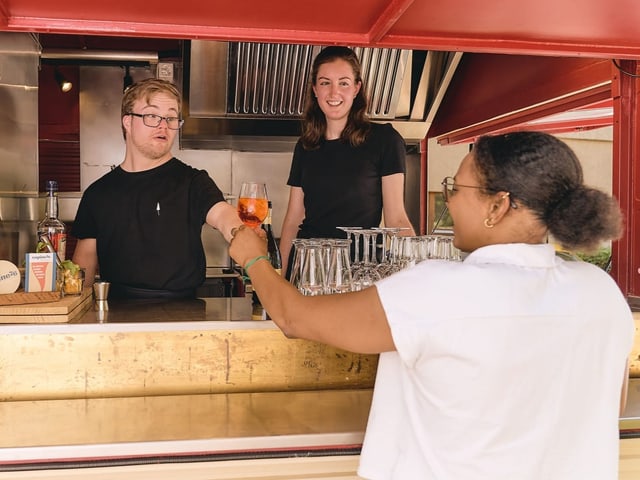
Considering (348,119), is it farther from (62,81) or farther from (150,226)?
(62,81)

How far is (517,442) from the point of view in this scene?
Answer: 1.18 meters

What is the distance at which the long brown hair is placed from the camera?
2713mm

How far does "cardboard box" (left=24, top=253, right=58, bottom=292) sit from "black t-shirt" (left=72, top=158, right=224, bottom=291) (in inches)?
23.3

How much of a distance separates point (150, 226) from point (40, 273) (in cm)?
67

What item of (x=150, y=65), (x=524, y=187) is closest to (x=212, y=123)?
(x=150, y=65)

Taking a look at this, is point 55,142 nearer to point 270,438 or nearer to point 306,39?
point 306,39

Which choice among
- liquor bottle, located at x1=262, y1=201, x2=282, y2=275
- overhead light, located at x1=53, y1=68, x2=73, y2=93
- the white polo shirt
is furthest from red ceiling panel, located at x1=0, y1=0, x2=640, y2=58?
overhead light, located at x1=53, y1=68, x2=73, y2=93

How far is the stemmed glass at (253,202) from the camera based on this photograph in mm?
1812

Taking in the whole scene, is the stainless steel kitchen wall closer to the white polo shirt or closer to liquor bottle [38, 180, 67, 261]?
liquor bottle [38, 180, 67, 261]

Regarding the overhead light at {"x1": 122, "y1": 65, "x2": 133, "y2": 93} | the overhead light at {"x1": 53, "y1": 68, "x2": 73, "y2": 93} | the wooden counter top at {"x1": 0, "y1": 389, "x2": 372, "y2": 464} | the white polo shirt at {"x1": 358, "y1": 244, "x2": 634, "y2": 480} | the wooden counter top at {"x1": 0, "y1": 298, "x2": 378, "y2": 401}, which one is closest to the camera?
the white polo shirt at {"x1": 358, "y1": 244, "x2": 634, "y2": 480}

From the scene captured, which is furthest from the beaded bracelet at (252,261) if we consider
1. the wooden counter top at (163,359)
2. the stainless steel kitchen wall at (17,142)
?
the stainless steel kitchen wall at (17,142)

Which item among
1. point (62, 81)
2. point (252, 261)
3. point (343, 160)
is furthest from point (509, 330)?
point (62, 81)

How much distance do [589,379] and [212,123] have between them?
12.1 feet

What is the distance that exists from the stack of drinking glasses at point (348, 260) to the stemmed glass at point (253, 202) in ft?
0.45
